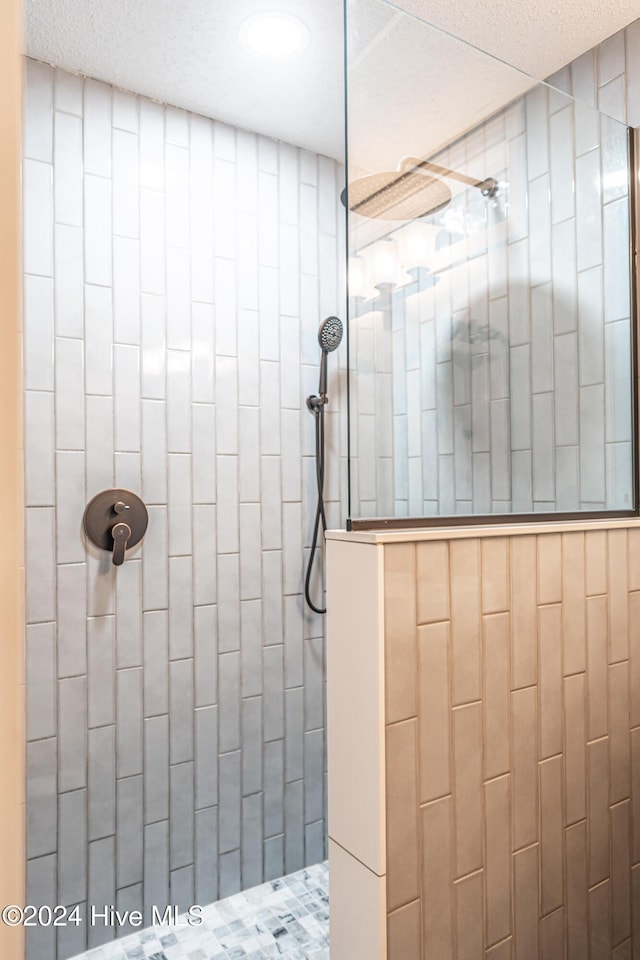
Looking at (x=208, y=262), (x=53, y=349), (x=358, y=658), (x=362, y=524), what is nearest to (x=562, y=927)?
(x=358, y=658)

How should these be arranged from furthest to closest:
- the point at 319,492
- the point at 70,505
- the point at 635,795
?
the point at 319,492, the point at 70,505, the point at 635,795

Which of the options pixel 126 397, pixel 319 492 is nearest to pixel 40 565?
pixel 126 397

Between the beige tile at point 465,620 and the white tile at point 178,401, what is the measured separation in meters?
1.08

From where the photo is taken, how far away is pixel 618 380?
1.47 meters

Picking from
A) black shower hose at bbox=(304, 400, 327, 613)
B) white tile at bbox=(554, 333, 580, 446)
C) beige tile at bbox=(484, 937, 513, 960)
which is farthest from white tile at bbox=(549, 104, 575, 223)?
beige tile at bbox=(484, 937, 513, 960)

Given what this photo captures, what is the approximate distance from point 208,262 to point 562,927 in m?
1.93

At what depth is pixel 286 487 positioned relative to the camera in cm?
207

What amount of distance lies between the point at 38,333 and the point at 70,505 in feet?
1.58

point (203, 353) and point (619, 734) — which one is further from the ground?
point (203, 353)

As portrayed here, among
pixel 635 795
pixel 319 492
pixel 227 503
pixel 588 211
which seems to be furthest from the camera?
pixel 319 492

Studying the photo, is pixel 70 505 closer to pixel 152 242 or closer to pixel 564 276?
pixel 152 242

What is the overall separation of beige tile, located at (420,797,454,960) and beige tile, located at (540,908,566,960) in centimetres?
25

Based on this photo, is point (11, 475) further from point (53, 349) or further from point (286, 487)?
point (286, 487)

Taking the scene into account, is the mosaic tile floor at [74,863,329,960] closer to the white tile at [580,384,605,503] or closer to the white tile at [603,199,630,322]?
the white tile at [580,384,605,503]
